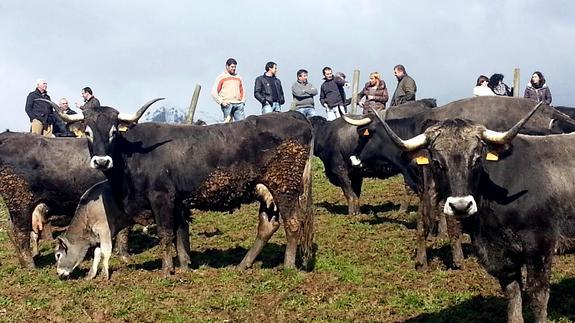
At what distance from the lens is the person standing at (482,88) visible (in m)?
15.0

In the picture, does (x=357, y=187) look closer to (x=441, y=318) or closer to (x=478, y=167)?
(x=441, y=318)

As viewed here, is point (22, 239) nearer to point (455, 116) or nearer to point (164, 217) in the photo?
point (164, 217)

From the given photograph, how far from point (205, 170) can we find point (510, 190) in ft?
17.4

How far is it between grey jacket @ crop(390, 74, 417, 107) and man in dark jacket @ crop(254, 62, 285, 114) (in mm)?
3284

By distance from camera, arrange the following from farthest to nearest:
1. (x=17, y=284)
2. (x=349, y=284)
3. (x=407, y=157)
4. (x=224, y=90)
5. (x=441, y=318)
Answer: (x=224, y=90) < (x=17, y=284) < (x=349, y=284) < (x=441, y=318) < (x=407, y=157)

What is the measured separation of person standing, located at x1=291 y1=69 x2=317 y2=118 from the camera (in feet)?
63.9

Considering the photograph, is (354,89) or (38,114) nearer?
(38,114)

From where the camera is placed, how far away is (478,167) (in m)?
6.62

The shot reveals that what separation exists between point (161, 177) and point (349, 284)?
3.39 meters

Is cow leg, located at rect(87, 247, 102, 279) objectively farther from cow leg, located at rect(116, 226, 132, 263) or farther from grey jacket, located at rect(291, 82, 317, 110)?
grey jacket, located at rect(291, 82, 317, 110)

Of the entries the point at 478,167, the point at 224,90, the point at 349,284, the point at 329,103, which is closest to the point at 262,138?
the point at 349,284

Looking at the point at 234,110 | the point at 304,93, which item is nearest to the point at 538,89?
the point at 304,93

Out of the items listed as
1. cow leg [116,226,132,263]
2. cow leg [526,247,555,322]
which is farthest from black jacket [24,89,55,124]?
cow leg [526,247,555,322]

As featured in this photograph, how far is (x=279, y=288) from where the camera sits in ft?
31.2
